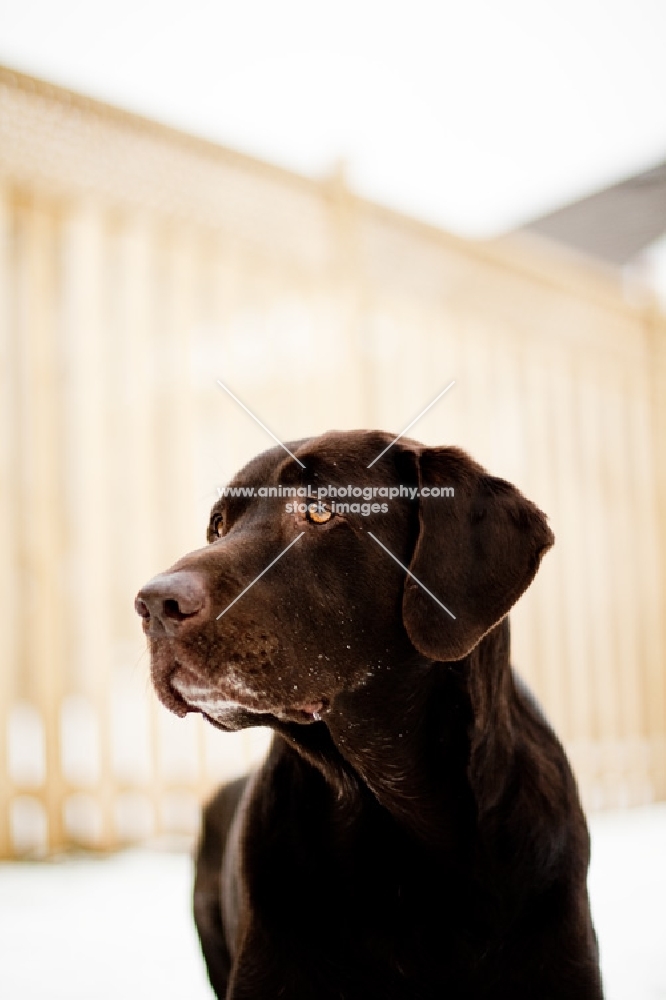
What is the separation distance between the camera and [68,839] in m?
1.90

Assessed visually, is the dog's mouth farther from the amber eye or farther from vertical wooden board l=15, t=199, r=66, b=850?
vertical wooden board l=15, t=199, r=66, b=850

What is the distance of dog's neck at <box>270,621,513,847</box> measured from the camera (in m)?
0.98

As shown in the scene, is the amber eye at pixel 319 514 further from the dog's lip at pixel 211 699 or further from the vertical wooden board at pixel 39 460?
the vertical wooden board at pixel 39 460

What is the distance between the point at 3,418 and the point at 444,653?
1.57 metres

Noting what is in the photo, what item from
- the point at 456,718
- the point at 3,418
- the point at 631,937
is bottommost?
the point at 631,937

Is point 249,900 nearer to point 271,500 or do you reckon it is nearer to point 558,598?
point 271,500

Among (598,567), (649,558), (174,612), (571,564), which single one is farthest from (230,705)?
(649,558)

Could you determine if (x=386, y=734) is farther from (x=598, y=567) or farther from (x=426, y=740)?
(x=598, y=567)

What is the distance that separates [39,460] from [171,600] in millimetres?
1444

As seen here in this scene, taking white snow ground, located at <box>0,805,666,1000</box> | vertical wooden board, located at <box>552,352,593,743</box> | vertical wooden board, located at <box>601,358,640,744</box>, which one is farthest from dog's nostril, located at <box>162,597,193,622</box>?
vertical wooden board, located at <box>601,358,640,744</box>

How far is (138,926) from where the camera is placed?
4.80ft

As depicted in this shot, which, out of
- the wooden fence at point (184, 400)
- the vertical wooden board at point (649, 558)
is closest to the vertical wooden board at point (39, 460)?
the wooden fence at point (184, 400)

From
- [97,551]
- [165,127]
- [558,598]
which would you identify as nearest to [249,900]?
[97,551]

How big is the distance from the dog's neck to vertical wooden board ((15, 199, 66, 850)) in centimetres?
123
